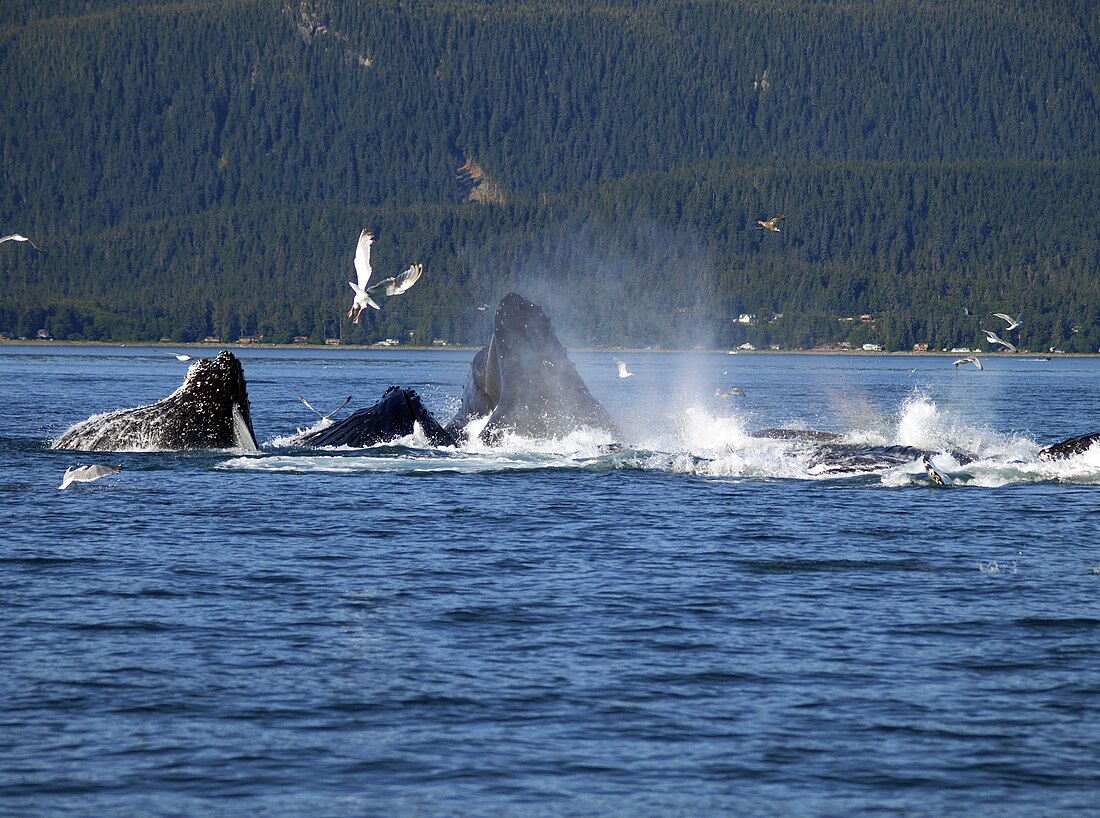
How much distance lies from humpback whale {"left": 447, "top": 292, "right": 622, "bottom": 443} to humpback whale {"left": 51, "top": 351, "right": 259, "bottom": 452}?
174 inches

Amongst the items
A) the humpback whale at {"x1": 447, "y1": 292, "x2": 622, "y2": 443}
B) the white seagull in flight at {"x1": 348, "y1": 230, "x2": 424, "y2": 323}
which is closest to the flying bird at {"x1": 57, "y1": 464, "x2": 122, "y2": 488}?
the white seagull in flight at {"x1": 348, "y1": 230, "x2": 424, "y2": 323}

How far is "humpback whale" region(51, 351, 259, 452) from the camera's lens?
97.3 ft

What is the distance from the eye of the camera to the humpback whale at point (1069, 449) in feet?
102

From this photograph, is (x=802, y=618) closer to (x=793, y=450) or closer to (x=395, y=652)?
(x=395, y=652)

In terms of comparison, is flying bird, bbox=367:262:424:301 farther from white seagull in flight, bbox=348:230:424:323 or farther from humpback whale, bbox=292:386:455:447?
humpback whale, bbox=292:386:455:447

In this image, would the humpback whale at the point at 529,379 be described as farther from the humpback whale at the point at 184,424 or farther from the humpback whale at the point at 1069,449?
the humpback whale at the point at 1069,449

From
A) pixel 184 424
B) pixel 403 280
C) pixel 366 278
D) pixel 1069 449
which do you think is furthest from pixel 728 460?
pixel 184 424

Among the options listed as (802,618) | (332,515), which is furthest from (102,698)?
(332,515)

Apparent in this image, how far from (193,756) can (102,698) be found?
1.86 metres

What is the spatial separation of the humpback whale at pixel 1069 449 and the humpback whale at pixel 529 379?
8.37 metres

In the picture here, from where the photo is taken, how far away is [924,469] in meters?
30.8

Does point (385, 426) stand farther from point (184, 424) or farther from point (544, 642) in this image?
point (544, 642)

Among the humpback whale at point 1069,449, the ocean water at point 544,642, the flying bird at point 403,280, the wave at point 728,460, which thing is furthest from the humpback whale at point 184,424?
the humpback whale at point 1069,449

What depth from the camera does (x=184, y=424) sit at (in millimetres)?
31438
